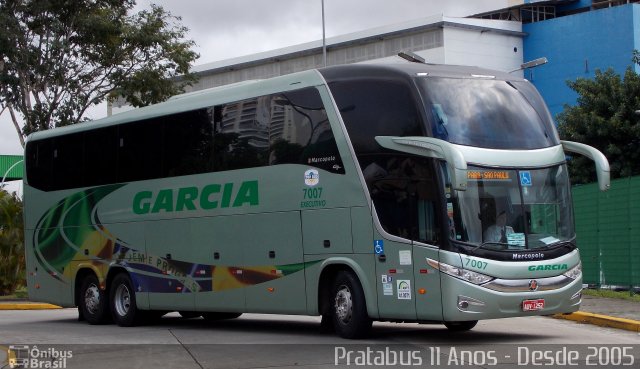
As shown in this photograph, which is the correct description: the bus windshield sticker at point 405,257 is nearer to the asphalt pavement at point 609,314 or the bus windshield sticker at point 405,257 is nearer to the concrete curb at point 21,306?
the asphalt pavement at point 609,314

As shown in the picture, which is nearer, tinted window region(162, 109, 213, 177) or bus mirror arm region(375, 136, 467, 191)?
bus mirror arm region(375, 136, 467, 191)

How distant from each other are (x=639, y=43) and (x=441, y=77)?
1842 inches

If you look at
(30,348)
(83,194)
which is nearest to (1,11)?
(83,194)

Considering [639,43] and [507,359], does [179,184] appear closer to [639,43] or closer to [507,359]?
[507,359]

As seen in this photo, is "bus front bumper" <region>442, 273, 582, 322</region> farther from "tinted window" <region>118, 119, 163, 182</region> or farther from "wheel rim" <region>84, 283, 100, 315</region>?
"wheel rim" <region>84, 283, 100, 315</region>

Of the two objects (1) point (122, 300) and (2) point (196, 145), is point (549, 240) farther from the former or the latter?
(1) point (122, 300)

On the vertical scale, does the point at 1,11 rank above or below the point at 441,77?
above

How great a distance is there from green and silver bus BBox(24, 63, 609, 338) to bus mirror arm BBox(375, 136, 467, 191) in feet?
0.09

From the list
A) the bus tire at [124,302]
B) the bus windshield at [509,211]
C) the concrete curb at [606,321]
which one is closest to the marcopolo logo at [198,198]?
the bus tire at [124,302]

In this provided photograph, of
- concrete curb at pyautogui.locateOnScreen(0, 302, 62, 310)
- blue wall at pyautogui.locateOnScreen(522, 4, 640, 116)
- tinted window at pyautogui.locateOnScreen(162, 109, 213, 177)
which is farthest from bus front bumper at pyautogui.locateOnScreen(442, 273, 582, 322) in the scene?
blue wall at pyautogui.locateOnScreen(522, 4, 640, 116)

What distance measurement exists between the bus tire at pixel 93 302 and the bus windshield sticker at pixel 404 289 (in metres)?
8.33

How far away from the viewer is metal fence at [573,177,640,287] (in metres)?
21.5

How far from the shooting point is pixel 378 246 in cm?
1444

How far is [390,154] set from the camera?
1432 cm
